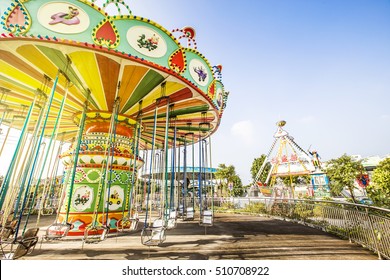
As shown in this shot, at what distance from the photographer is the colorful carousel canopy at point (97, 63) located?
4094mm

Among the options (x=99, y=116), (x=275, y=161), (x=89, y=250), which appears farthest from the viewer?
(x=275, y=161)

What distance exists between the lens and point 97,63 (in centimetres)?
542

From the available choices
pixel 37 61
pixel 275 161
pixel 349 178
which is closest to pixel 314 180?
pixel 275 161

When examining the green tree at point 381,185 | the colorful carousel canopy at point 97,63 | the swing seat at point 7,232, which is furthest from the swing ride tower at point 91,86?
the green tree at point 381,185

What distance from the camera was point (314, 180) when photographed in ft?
91.0

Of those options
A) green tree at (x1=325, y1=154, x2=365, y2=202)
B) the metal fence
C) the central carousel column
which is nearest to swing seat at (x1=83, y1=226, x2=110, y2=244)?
the central carousel column

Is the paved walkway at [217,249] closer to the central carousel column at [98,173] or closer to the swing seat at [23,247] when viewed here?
the swing seat at [23,247]

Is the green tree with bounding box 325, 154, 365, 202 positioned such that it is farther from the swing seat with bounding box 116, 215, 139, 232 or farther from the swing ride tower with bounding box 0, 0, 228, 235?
the swing seat with bounding box 116, 215, 139, 232

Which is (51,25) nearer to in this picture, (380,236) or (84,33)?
(84,33)

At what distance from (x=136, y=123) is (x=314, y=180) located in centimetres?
2856

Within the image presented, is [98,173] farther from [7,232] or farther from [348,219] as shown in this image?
[348,219]

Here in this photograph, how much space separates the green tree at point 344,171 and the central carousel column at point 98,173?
1526 cm

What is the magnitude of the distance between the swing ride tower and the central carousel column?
0.04 meters

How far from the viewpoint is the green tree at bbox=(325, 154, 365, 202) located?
14430 millimetres
